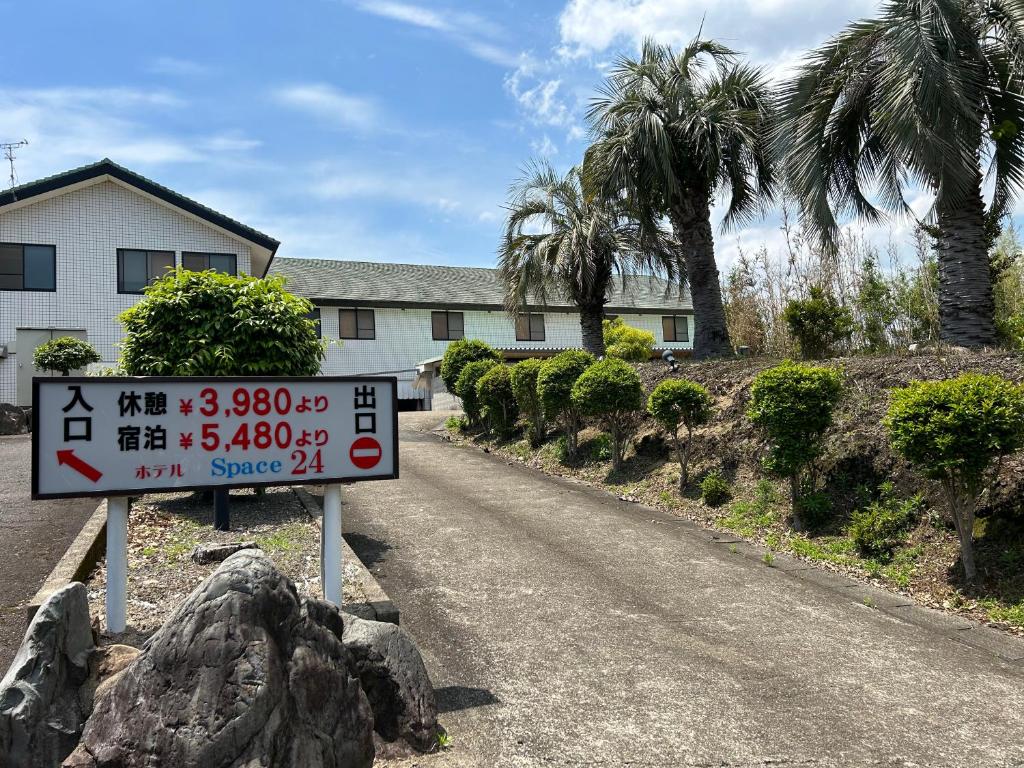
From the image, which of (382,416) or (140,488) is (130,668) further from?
(382,416)

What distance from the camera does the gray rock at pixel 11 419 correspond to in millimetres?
18978

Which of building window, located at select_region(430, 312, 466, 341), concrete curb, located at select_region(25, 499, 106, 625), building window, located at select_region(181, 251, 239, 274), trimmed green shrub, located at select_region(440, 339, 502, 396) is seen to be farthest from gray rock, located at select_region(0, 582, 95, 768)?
building window, located at select_region(430, 312, 466, 341)

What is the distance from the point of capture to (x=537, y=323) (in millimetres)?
33438

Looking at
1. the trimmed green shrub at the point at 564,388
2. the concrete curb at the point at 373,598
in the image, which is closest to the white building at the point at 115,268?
the trimmed green shrub at the point at 564,388

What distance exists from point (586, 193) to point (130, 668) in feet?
49.2

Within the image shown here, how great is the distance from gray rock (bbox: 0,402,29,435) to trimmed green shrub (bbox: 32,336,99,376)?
1471 millimetres

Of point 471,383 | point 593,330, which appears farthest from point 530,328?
point 471,383

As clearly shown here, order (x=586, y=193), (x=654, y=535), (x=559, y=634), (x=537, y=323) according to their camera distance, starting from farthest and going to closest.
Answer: (x=537, y=323)
(x=586, y=193)
(x=654, y=535)
(x=559, y=634)

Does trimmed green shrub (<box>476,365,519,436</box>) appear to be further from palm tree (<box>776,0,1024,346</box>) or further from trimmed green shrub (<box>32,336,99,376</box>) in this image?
trimmed green shrub (<box>32,336,99,376</box>)

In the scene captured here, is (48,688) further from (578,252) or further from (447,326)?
(447,326)

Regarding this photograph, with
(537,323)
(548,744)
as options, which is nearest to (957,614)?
(548,744)

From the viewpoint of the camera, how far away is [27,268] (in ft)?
74.1

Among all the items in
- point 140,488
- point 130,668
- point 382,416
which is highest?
point 382,416

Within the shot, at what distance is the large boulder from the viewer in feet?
9.93
